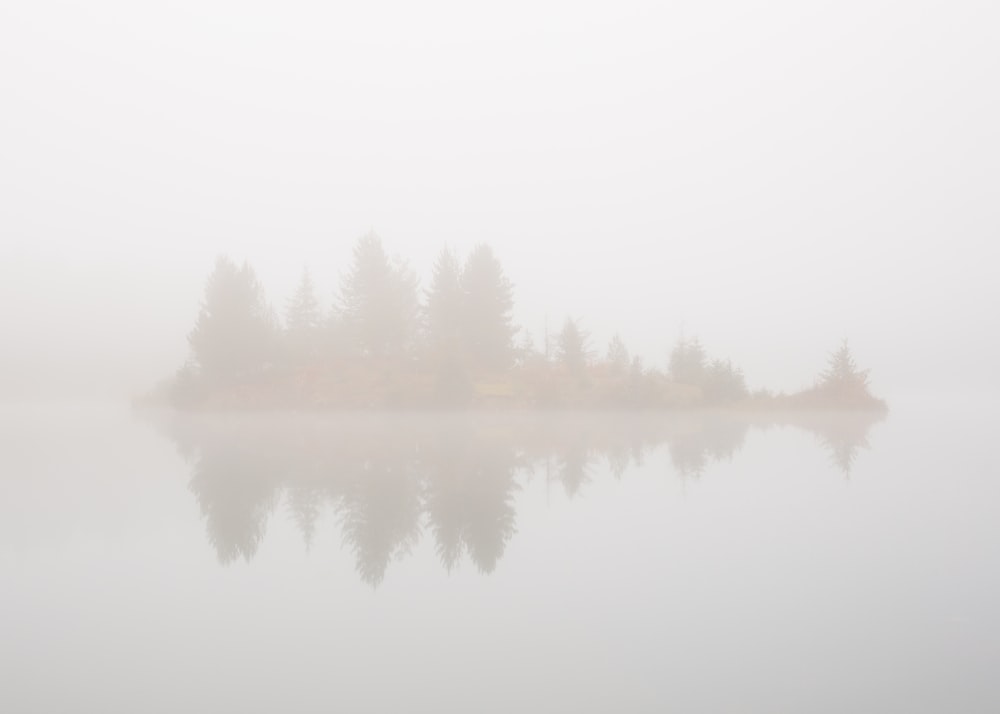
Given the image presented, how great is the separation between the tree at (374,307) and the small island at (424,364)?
9 centimetres

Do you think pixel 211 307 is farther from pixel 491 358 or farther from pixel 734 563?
pixel 734 563

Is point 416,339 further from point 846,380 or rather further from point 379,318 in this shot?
point 846,380

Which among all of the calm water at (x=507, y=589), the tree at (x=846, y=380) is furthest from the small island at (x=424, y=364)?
the calm water at (x=507, y=589)

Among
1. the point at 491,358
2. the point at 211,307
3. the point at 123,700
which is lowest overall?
the point at 123,700

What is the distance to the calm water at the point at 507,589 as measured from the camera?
20.4 ft

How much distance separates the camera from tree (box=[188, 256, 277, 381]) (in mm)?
49438

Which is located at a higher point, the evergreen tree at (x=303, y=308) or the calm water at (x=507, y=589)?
the evergreen tree at (x=303, y=308)

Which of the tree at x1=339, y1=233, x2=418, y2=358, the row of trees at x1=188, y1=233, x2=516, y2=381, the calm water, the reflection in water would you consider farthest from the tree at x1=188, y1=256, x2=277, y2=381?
the calm water

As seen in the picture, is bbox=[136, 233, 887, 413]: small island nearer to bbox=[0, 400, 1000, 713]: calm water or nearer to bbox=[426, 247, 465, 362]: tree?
bbox=[426, 247, 465, 362]: tree

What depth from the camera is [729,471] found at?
60.0 feet

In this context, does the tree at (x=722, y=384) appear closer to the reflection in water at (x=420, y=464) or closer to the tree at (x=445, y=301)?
the reflection in water at (x=420, y=464)

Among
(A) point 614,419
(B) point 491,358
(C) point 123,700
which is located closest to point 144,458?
(C) point 123,700

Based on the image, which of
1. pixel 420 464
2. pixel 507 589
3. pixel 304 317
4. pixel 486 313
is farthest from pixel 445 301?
pixel 507 589

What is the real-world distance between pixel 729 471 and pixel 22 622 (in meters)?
16.0
